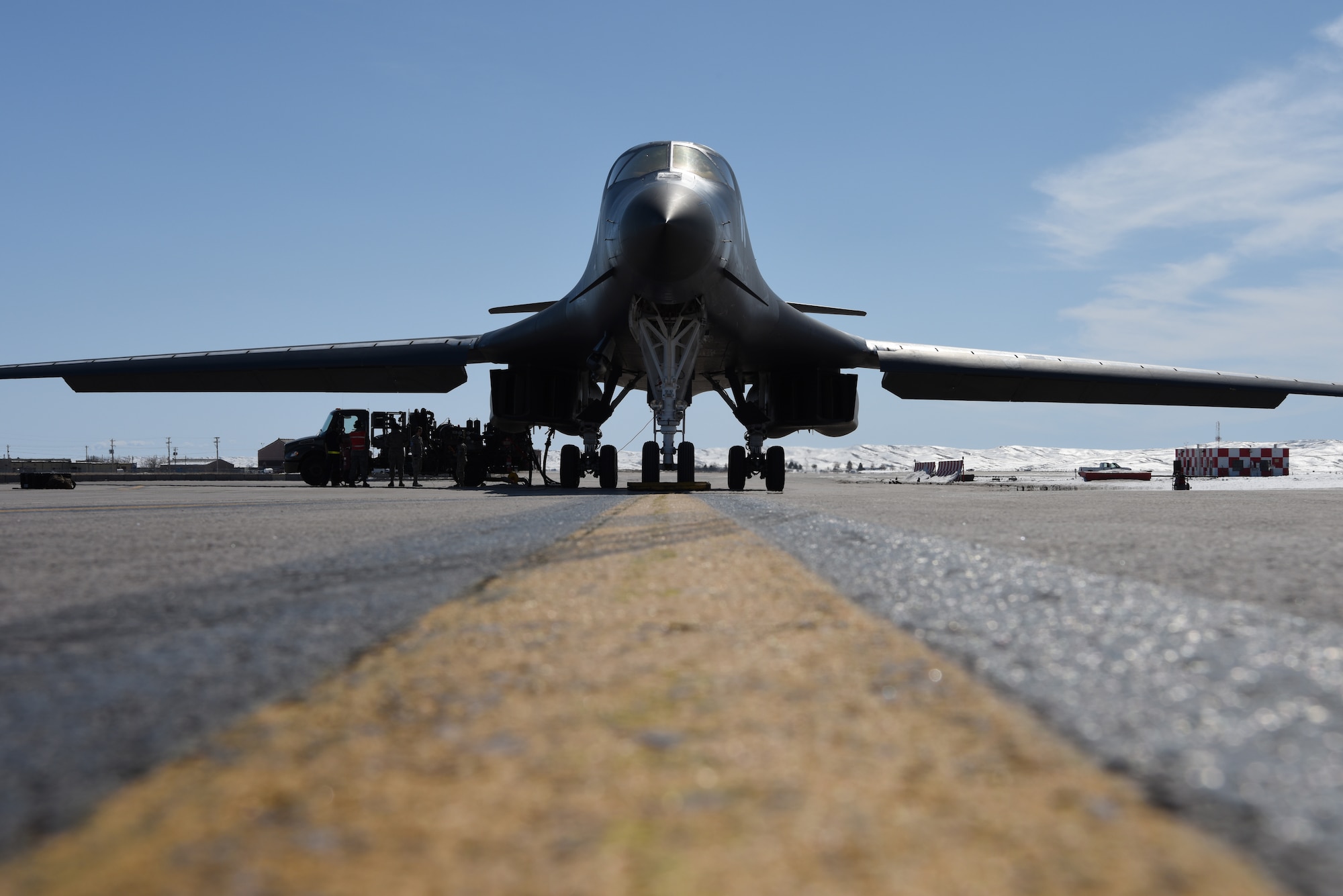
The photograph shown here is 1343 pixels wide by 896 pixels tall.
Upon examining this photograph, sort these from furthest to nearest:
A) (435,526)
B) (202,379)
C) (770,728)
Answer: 1. (202,379)
2. (435,526)
3. (770,728)

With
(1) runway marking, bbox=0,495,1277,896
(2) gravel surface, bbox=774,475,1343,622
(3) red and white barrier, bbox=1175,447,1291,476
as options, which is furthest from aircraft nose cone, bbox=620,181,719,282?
(3) red and white barrier, bbox=1175,447,1291,476

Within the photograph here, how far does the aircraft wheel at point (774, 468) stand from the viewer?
42.9 feet

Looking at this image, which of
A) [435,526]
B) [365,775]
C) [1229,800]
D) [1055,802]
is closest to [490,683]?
[365,775]

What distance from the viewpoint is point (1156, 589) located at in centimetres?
218

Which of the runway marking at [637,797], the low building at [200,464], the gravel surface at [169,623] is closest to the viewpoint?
the runway marking at [637,797]

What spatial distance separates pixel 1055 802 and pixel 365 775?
559 millimetres

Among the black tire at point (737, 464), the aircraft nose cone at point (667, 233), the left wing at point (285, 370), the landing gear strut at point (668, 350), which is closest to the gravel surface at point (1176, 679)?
the aircraft nose cone at point (667, 233)

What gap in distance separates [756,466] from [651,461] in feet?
8.61

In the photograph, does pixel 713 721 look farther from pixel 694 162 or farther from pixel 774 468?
pixel 774 468

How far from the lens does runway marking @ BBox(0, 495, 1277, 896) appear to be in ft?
2.01

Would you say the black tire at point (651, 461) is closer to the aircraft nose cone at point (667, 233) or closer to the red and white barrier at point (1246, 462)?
the aircraft nose cone at point (667, 233)

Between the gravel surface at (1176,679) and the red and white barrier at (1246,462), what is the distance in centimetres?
2990

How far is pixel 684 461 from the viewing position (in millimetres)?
11797

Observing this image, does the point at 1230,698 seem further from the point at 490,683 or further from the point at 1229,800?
the point at 490,683
